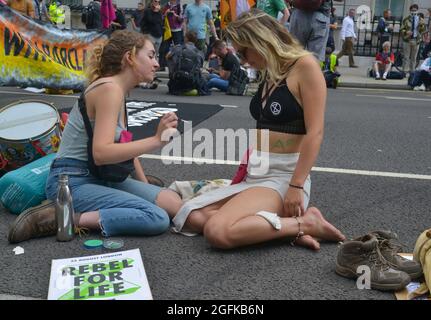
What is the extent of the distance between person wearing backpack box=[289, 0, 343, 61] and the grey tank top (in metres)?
4.55

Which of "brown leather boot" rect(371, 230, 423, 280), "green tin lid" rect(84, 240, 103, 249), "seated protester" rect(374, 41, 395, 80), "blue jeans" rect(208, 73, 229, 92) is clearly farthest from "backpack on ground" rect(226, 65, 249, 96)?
"brown leather boot" rect(371, 230, 423, 280)

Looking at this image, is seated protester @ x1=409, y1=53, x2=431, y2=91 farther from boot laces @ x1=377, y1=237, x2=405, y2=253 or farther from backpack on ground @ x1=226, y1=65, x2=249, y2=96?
boot laces @ x1=377, y1=237, x2=405, y2=253

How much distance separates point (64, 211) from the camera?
10.2ft

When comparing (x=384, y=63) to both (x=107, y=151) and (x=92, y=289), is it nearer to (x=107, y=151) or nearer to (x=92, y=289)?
(x=107, y=151)

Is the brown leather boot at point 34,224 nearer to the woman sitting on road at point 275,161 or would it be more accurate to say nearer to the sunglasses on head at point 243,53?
the woman sitting on road at point 275,161

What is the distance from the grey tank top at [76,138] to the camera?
329 centimetres

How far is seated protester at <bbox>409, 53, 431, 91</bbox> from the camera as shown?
41.4 ft

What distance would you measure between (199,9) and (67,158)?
1010cm

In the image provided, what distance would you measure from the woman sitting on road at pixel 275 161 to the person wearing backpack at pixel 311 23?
420 cm

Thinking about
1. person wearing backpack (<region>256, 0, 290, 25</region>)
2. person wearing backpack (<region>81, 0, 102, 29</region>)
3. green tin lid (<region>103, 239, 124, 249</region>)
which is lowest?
green tin lid (<region>103, 239, 124, 249</region>)

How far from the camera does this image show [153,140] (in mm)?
3102

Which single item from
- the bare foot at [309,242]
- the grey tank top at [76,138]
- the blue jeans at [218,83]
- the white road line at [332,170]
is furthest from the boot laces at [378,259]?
the blue jeans at [218,83]
